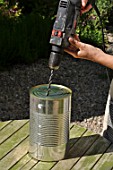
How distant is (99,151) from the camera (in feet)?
9.34

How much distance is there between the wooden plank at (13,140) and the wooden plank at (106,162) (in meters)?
0.50

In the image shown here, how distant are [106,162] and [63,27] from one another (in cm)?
81

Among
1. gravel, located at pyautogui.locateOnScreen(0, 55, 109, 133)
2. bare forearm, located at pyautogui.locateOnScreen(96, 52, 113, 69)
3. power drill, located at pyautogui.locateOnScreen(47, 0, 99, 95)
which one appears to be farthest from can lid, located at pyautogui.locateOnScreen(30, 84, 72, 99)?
gravel, located at pyautogui.locateOnScreen(0, 55, 109, 133)

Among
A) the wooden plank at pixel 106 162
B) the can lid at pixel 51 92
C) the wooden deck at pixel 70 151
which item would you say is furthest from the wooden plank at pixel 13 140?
the wooden plank at pixel 106 162

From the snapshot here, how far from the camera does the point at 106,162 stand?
2.73 m

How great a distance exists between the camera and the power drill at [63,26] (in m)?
2.49

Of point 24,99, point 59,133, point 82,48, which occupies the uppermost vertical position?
point 82,48

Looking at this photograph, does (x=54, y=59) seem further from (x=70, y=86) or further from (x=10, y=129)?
(x=70, y=86)

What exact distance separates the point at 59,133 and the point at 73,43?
506 mm

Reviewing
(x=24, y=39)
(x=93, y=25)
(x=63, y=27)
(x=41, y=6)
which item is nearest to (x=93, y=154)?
(x=63, y=27)

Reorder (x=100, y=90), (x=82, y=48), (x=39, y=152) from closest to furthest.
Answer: (x=82, y=48) → (x=39, y=152) → (x=100, y=90)

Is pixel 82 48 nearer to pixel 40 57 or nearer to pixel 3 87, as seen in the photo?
pixel 3 87

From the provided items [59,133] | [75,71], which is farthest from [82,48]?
[75,71]

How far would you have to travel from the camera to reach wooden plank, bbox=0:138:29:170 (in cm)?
266
